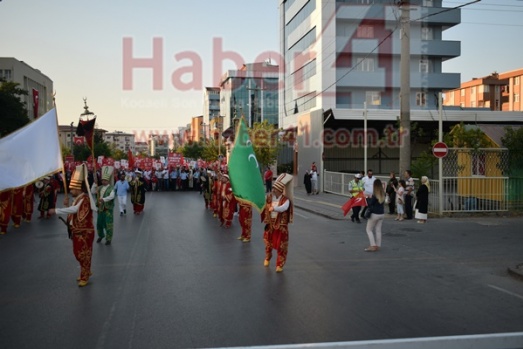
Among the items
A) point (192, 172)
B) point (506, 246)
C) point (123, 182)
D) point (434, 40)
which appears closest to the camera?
point (506, 246)

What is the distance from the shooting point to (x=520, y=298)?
7.60 m

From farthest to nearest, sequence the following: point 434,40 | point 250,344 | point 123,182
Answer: point 434,40 → point 123,182 → point 250,344

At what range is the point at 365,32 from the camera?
43.2m

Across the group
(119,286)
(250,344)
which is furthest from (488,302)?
(119,286)

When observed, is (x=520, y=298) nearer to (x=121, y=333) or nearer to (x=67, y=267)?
(x=121, y=333)

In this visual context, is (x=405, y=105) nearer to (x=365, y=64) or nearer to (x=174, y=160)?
(x=174, y=160)

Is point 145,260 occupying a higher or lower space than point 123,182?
lower

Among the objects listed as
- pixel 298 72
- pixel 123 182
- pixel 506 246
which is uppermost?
pixel 298 72

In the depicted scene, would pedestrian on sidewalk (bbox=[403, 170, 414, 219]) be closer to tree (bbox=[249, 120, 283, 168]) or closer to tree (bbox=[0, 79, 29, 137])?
tree (bbox=[0, 79, 29, 137])

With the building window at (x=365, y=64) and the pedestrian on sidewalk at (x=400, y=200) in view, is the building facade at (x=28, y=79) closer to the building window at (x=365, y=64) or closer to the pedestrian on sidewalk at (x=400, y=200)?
the building window at (x=365, y=64)

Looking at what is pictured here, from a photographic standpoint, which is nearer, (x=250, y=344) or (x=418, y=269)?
(x=250, y=344)

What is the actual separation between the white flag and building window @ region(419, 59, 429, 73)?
4104cm

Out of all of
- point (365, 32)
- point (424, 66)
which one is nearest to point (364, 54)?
point (365, 32)

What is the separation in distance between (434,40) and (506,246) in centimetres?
3651
